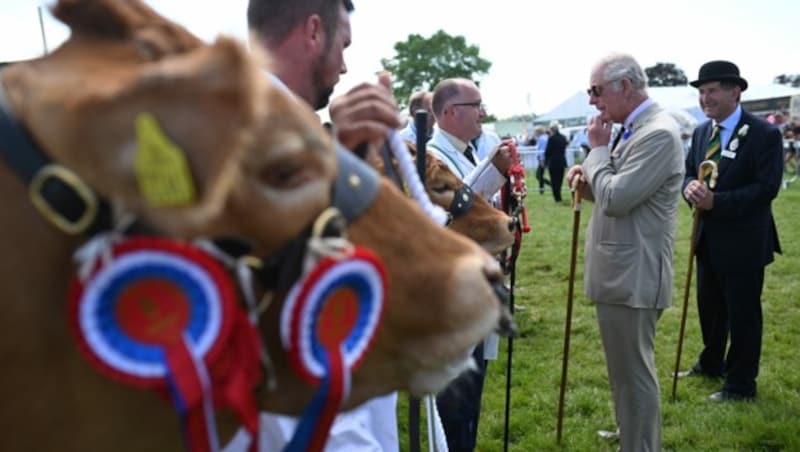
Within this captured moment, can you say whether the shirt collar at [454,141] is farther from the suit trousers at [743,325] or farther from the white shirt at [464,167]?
the suit trousers at [743,325]

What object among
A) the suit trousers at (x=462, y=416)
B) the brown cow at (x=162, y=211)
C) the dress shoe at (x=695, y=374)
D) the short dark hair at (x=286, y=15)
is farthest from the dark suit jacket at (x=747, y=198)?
the brown cow at (x=162, y=211)

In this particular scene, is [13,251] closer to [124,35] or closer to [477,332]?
[124,35]

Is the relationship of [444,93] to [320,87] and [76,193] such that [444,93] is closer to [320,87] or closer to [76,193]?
[320,87]

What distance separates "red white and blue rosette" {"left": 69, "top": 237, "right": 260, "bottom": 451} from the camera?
1.30 meters

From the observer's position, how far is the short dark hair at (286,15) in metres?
2.60

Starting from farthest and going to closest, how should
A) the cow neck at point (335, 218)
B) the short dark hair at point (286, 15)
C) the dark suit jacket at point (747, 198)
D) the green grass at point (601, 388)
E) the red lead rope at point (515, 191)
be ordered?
1. the dark suit jacket at point (747, 198)
2. the green grass at point (601, 388)
3. the red lead rope at point (515, 191)
4. the short dark hair at point (286, 15)
5. the cow neck at point (335, 218)

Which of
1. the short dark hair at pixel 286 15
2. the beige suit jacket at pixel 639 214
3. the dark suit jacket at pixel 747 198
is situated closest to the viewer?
the short dark hair at pixel 286 15

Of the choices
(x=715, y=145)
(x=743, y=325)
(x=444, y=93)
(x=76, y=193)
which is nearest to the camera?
(x=76, y=193)

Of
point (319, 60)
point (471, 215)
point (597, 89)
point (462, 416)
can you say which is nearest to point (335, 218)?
point (319, 60)

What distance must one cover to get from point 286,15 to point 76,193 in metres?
1.53

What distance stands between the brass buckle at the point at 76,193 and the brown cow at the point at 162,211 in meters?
0.02

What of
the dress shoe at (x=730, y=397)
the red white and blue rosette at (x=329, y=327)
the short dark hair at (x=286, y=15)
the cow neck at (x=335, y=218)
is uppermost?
the short dark hair at (x=286, y=15)

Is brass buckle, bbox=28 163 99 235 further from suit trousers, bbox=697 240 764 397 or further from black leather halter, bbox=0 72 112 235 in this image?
suit trousers, bbox=697 240 764 397

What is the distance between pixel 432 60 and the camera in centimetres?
8325
